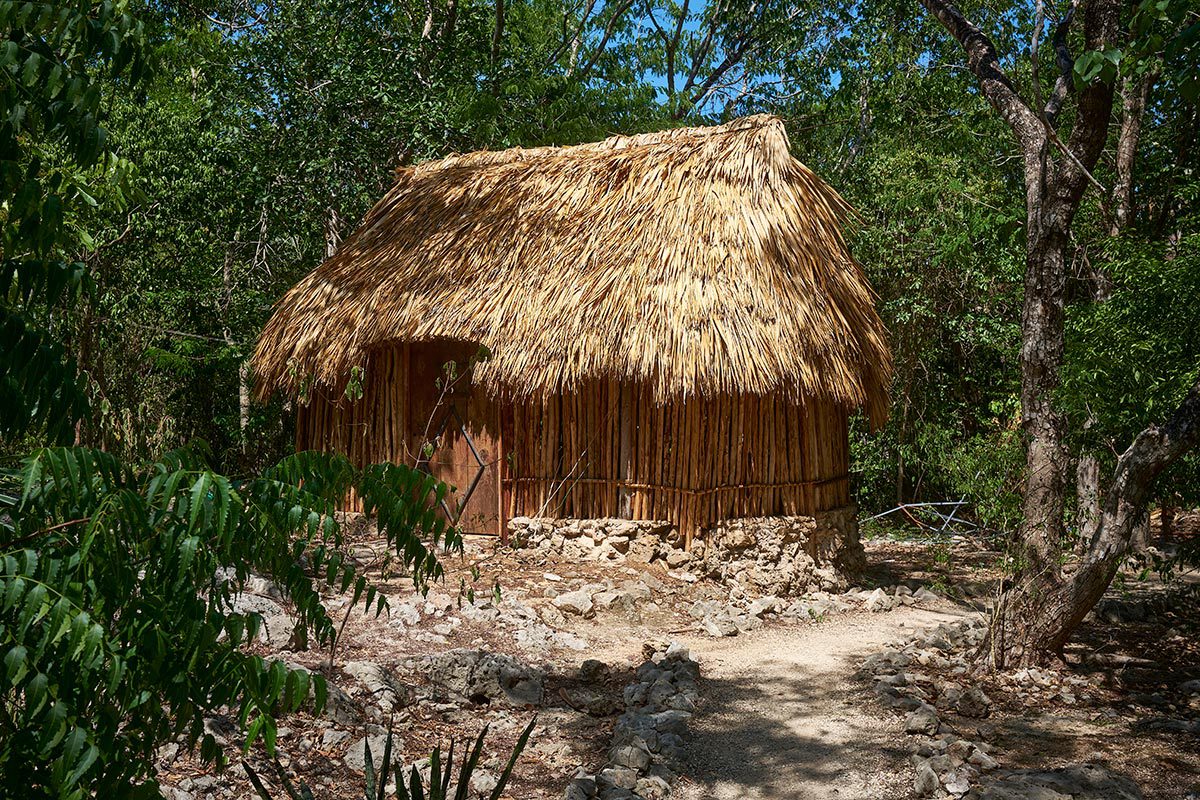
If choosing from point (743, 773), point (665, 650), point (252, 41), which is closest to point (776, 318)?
point (665, 650)

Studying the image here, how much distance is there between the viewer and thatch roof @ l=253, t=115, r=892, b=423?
871 centimetres

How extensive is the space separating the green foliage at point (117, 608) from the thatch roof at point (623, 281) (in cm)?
608

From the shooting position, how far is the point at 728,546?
9164 mm

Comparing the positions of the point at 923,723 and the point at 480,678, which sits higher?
the point at 480,678

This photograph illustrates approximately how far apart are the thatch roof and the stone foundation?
1.27 meters

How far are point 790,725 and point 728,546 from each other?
9.96 feet

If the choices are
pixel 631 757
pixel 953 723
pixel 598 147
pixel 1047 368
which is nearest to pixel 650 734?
pixel 631 757

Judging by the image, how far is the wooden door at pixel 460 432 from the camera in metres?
9.88

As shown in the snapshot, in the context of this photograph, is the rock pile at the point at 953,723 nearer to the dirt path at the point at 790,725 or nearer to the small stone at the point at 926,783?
the small stone at the point at 926,783

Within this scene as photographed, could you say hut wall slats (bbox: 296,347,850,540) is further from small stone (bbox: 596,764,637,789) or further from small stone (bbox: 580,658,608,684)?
small stone (bbox: 596,764,637,789)

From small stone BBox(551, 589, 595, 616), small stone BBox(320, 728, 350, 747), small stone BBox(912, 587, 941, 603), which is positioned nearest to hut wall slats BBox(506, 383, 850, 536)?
small stone BBox(912, 587, 941, 603)

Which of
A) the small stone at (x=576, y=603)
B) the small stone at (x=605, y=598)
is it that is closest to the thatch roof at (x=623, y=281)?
the small stone at (x=605, y=598)

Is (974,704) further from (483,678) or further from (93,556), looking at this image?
(93,556)

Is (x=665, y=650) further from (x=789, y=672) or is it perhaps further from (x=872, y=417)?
(x=872, y=417)
